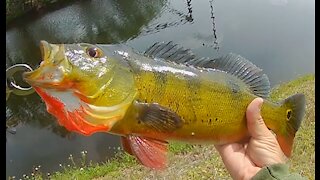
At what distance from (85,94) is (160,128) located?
0.23m

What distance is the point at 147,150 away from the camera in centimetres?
139

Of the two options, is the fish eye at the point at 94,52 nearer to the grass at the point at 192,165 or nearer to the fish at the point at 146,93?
the fish at the point at 146,93

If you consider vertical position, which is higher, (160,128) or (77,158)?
(160,128)

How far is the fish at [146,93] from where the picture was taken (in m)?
1.31

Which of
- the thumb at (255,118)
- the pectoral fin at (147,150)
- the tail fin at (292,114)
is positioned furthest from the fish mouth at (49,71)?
the tail fin at (292,114)

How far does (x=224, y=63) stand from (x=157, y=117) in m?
0.36

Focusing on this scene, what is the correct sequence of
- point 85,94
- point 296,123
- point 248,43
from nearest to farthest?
point 85,94 < point 296,123 < point 248,43

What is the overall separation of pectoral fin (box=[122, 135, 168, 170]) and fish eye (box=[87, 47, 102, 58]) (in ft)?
0.79

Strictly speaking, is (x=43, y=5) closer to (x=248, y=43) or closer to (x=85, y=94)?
(x=248, y=43)

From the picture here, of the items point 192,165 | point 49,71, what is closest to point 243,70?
point 49,71

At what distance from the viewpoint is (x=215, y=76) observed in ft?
5.09

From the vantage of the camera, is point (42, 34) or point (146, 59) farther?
point (42, 34)

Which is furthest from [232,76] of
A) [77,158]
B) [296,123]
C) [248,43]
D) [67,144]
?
[248,43]

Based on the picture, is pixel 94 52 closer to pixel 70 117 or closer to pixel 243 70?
pixel 70 117
